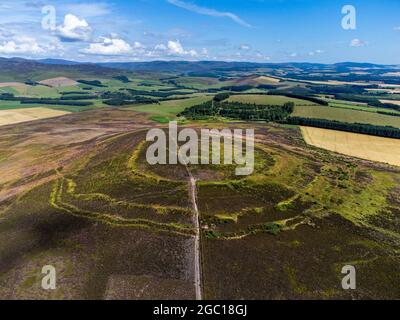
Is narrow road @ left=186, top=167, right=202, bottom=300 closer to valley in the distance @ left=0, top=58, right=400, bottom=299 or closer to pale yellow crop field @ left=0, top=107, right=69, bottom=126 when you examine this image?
valley in the distance @ left=0, top=58, right=400, bottom=299

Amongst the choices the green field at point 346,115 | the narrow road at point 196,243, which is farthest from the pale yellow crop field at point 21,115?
the green field at point 346,115

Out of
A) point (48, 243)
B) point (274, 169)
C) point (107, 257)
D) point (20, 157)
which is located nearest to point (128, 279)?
point (107, 257)

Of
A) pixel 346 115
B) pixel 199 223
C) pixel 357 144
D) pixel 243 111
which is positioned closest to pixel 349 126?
pixel 357 144

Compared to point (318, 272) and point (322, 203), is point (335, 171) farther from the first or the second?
point (318, 272)

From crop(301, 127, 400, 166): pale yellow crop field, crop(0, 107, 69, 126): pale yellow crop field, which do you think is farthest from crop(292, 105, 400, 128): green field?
crop(0, 107, 69, 126): pale yellow crop field

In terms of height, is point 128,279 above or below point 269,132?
below

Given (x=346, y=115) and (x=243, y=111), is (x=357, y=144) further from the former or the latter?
(x=243, y=111)
